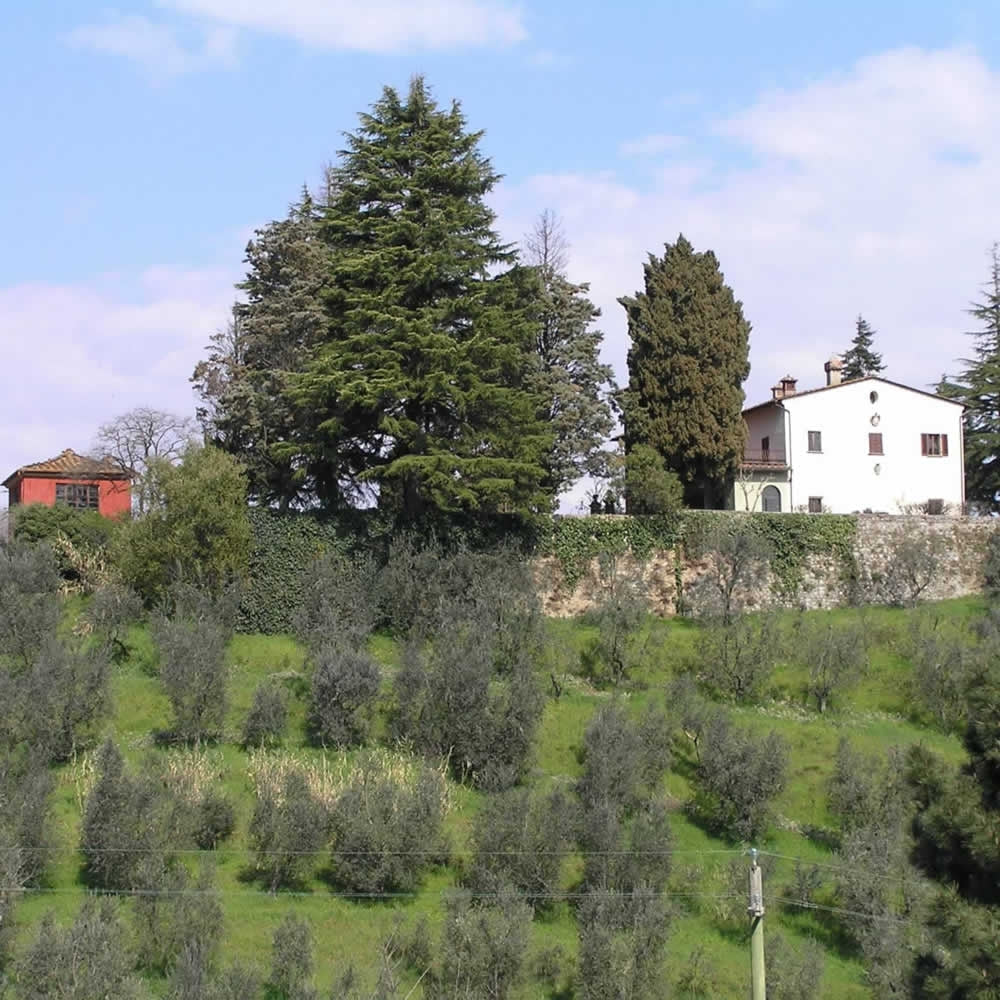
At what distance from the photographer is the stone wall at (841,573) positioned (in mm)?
35688

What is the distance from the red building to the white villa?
19753mm

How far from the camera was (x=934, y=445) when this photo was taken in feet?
151

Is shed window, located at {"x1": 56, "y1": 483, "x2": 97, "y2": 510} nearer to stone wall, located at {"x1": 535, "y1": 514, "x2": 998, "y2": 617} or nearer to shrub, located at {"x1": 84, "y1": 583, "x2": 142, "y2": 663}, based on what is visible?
shrub, located at {"x1": 84, "y1": 583, "x2": 142, "y2": 663}

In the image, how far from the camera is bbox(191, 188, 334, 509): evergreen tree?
1390 inches

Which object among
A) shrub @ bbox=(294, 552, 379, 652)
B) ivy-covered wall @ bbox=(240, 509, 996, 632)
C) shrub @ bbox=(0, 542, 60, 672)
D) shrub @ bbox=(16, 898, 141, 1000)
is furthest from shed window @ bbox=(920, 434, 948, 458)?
shrub @ bbox=(16, 898, 141, 1000)

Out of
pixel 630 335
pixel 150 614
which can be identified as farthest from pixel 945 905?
pixel 630 335

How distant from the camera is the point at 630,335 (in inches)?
1618

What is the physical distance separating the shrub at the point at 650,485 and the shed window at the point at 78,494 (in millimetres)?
16578

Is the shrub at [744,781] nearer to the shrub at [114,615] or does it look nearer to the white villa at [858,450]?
the shrub at [114,615]

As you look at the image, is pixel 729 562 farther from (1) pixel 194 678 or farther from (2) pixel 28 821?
(2) pixel 28 821

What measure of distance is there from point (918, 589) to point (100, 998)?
2645 centimetres

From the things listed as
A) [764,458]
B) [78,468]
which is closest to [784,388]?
[764,458]

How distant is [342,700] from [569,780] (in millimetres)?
4450

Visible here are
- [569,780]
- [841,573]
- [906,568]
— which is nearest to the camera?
[569,780]
